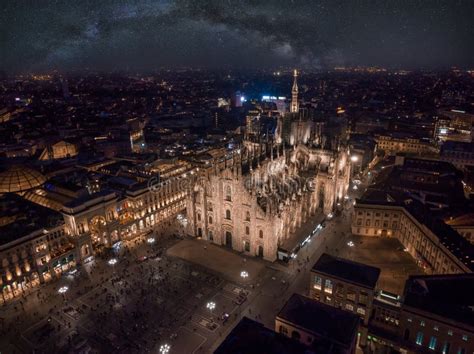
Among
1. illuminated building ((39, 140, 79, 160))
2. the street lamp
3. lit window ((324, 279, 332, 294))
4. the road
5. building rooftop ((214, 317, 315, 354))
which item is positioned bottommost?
the road

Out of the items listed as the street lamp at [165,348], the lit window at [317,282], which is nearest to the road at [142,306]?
the street lamp at [165,348]

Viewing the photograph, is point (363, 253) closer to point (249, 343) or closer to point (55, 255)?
point (249, 343)

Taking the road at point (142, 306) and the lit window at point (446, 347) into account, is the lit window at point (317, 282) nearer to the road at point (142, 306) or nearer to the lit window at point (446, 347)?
the road at point (142, 306)

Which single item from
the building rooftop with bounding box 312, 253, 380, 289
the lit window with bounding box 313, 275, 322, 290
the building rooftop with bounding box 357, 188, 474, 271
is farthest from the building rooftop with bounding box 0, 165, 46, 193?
the building rooftop with bounding box 357, 188, 474, 271

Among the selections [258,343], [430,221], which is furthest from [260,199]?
[258,343]

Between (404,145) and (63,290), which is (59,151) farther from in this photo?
(404,145)

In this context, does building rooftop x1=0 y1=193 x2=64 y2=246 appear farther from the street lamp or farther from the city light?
the street lamp
